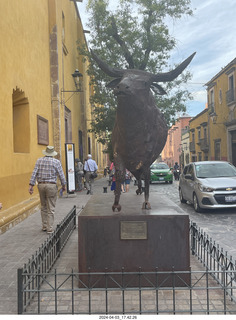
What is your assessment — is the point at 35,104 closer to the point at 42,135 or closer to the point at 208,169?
the point at 42,135

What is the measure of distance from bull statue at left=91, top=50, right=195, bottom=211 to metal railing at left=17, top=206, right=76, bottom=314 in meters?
1.11

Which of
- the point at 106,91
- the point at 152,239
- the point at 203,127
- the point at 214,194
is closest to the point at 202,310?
the point at 152,239

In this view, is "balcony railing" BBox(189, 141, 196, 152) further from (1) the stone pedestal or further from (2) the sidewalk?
(1) the stone pedestal

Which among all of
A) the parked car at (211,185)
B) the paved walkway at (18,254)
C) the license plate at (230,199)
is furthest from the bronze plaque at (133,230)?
the license plate at (230,199)

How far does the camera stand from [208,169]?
985 cm

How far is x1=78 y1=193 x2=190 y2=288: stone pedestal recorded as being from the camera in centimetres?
367

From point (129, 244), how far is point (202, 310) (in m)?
1.13

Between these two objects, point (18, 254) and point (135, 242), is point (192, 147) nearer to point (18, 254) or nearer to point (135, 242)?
point (18, 254)

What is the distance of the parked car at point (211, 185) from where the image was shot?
28.0 feet

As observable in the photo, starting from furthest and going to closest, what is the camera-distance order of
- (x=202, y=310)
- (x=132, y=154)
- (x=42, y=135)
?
(x=42, y=135) < (x=132, y=154) < (x=202, y=310)

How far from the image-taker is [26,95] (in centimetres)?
895

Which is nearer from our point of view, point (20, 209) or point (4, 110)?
point (4, 110)

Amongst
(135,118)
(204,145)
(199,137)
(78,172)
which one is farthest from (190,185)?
(199,137)

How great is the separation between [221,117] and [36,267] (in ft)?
92.2
